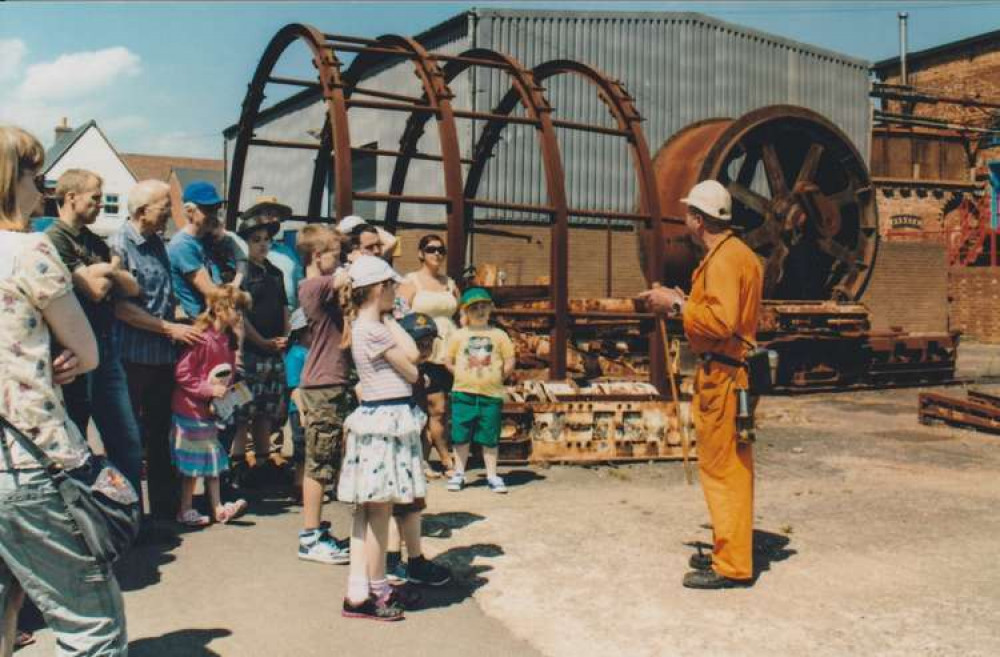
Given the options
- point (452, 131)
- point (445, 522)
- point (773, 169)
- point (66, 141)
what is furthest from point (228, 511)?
point (66, 141)

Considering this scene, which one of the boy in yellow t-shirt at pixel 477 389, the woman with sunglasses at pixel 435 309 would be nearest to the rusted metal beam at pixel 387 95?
the woman with sunglasses at pixel 435 309

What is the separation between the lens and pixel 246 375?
6.17 metres

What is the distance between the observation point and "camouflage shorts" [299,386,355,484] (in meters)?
4.84

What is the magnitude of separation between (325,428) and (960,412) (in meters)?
7.66

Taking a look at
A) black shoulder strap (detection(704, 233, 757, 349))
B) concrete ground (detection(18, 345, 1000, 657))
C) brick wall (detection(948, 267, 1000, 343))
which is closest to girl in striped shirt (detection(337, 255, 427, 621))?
concrete ground (detection(18, 345, 1000, 657))

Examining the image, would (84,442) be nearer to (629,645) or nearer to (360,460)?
(360,460)

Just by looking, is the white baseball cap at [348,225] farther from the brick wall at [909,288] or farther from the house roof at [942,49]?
the house roof at [942,49]

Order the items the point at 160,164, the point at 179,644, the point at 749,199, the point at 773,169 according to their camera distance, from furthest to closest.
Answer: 1. the point at 160,164
2. the point at 773,169
3. the point at 749,199
4. the point at 179,644

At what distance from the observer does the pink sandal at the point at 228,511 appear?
221 inches

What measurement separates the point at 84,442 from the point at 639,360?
909 cm

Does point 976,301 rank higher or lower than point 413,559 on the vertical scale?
higher

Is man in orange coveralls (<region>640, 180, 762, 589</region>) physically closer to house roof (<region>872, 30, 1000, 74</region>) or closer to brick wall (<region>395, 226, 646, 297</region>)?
brick wall (<region>395, 226, 646, 297</region>)

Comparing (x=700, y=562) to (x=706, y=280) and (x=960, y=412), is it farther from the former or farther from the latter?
(x=960, y=412)

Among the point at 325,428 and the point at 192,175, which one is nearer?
the point at 325,428
